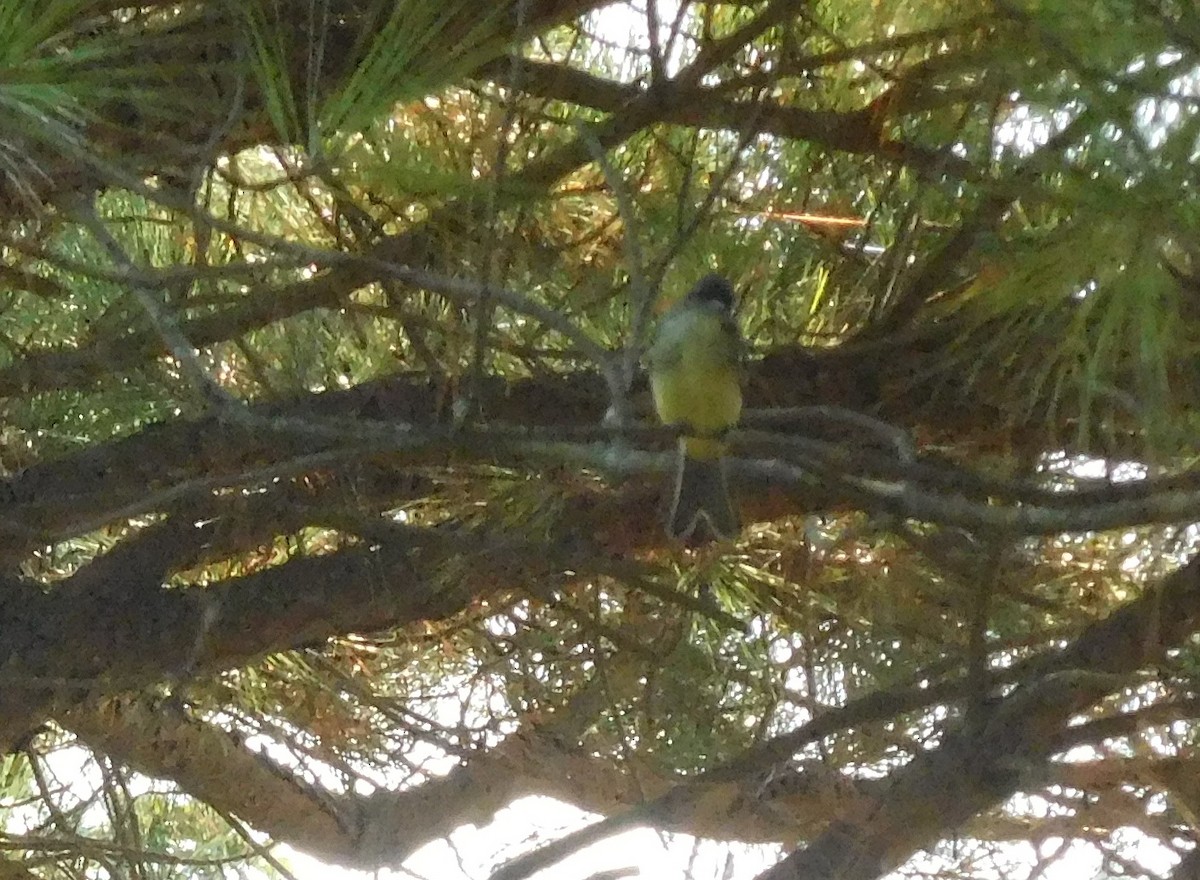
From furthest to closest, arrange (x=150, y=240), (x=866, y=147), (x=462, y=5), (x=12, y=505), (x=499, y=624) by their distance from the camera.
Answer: (x=499, y=624)
(x=150, y=240)
(x=12, y=505)
(x=866, y=147)
(x=462, y=5)

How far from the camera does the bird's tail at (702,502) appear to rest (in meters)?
1.10

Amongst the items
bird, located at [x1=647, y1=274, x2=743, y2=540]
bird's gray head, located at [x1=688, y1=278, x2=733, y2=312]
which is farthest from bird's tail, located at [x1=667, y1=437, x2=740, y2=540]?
bird's gray head, located at [x1=688, y1=278, x2=733, y2=312]

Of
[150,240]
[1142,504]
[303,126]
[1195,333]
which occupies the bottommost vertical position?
[1142,504]

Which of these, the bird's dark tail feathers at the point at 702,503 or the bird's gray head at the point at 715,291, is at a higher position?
the bird's gray head at the point at 715,291

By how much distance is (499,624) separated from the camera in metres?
1.41

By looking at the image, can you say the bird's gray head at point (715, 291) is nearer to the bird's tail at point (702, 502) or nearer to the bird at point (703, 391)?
the bird at point (703, 391)

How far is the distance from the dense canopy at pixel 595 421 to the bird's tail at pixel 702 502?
36mm

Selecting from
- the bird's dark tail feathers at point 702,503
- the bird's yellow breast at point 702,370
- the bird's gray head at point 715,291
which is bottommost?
the bird's dark tail feathers at point 702,503

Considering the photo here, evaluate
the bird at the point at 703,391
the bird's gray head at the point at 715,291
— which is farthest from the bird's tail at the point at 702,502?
the bird's gray head at the point at 715,291

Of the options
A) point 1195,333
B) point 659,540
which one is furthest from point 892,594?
point 1195,333

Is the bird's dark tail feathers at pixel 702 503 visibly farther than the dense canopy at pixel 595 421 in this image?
Result: Yes

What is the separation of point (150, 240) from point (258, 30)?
42 centimetres

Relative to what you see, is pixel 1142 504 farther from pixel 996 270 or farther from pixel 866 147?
pixel 866 147

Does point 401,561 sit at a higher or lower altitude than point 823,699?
higher
